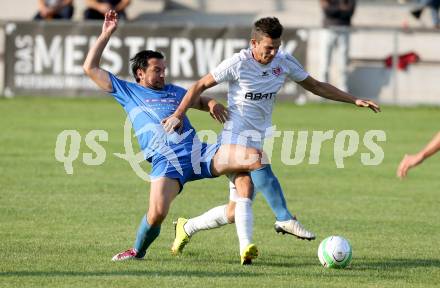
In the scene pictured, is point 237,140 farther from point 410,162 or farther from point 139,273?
point 410,162

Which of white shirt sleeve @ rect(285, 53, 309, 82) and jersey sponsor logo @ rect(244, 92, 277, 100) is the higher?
white shirt sleeve @ rect(285, 53, 309, 82)

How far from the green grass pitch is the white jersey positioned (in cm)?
113

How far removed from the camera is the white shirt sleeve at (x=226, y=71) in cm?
899

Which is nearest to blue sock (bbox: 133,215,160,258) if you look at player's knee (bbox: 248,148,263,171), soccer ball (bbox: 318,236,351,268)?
player's knee (bbox: 248,148,263,171)

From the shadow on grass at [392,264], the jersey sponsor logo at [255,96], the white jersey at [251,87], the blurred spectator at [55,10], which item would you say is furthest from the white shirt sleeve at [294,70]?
the blurred spectator at [55,10]

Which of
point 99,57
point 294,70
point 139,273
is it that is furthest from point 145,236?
point 294,70

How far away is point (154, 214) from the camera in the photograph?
349 inches

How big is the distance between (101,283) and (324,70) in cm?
1626

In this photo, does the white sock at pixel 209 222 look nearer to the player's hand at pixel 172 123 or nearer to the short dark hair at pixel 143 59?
the player's hand at pixel 172 123

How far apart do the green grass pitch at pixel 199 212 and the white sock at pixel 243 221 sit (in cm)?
22

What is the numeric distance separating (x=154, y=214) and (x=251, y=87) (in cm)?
131

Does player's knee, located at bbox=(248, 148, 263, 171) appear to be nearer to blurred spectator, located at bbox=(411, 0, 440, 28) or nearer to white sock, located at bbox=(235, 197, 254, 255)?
white sock, located at bbox=(235, 197, 254, 255)

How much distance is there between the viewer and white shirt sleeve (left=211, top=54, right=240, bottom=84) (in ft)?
29.5

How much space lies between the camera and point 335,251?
872 centimetres
